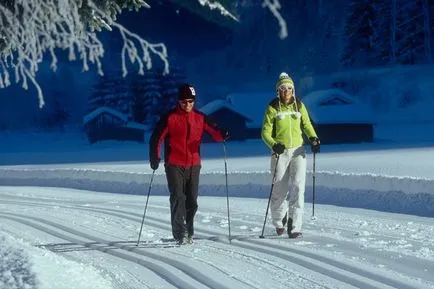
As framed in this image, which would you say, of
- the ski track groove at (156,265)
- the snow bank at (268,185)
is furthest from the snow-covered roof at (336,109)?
the ski track groove at (156,265)

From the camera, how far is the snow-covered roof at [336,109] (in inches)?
2383

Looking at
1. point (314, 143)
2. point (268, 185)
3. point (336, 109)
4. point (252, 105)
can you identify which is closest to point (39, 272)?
point (314, 143)

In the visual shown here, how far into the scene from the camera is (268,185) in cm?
2166

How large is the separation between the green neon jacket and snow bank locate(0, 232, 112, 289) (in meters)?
3.92

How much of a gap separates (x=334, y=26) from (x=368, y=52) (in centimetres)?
961

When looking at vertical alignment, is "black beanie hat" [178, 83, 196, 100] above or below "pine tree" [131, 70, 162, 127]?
below

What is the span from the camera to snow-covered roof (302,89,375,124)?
199 feet

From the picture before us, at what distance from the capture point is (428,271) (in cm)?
886

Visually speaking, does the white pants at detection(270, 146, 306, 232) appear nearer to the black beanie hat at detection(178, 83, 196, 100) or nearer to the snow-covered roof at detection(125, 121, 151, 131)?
the black beanie hat at detection(178, 83, 196, 100)

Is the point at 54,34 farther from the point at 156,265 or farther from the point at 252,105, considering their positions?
the point at 252,105

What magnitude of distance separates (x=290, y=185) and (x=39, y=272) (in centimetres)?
520

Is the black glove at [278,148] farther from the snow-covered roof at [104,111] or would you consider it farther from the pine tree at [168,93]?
the snow-covered roof at [104,111]

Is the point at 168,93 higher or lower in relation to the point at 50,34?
higher

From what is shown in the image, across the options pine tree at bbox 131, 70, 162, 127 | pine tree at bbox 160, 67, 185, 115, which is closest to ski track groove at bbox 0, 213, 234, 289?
pine tree at bbox 160, 67, 185, 115
